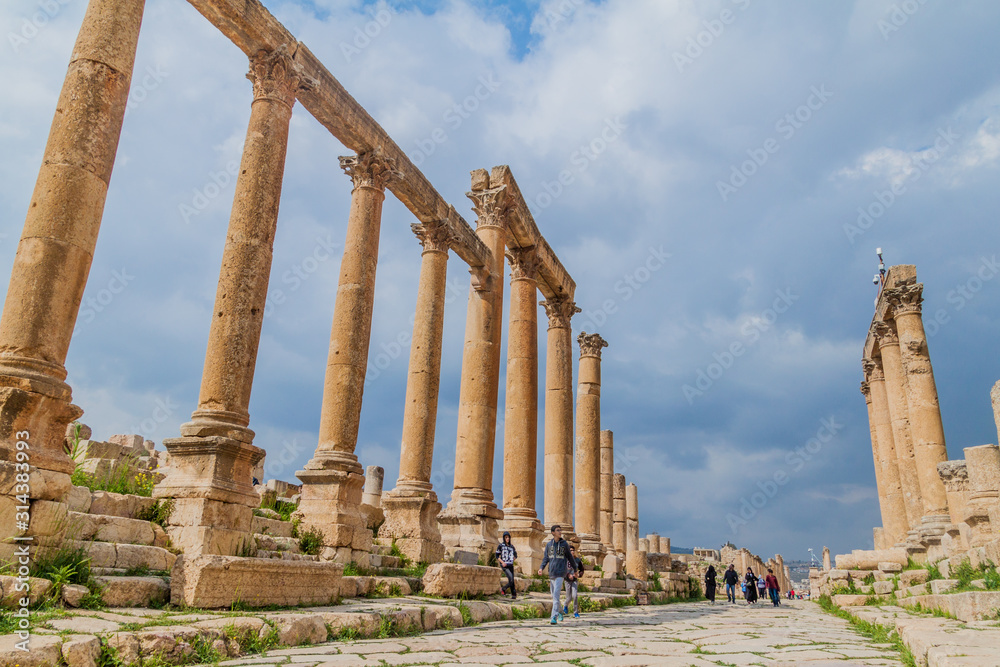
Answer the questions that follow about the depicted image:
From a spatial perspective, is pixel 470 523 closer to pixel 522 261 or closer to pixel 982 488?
pixel 522 261

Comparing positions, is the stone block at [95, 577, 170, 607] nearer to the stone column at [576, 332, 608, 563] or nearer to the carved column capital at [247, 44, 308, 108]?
the carved column capital at [247, 44, 308, 108]

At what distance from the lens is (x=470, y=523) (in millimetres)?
14938

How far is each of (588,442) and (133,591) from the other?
697 inches

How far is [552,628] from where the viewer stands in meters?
9.45

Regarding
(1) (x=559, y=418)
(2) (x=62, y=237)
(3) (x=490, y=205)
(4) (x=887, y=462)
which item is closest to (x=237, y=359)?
(2) (x=62, y=237)

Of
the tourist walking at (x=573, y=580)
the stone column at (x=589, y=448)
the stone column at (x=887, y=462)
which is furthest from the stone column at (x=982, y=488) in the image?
the stone column at (x=887, y=462)

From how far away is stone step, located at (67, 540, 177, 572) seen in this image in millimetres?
7047

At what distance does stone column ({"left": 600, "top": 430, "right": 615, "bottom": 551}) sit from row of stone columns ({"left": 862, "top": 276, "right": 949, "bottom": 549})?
404 inches

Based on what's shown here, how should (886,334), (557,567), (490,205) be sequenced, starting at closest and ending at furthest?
(557,567) → (490,205) → (886,334)

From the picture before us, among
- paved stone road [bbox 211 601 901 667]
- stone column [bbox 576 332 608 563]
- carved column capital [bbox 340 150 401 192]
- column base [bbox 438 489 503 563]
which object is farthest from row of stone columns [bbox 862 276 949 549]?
carved column capital [bbox 340 150 401 192]

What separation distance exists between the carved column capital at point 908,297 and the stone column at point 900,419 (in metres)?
2.48

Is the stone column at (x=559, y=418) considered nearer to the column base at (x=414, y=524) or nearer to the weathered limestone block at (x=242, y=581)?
the column base at (x=414, y=524)


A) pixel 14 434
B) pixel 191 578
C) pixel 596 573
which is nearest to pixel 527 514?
pixel 596 573

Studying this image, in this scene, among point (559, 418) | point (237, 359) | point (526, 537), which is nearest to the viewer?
point (237, 359)
